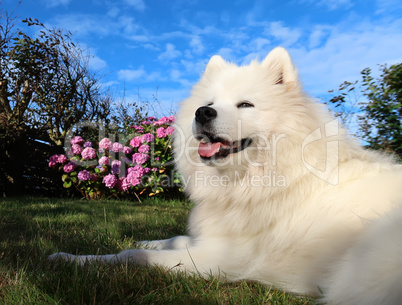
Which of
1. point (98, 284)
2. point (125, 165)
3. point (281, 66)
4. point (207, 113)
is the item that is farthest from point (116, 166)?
point (98, 284)

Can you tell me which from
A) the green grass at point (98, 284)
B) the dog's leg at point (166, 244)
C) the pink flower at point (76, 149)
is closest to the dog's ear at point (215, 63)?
the dog's leg at point (166, 244)

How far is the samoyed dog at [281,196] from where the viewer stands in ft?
5.02

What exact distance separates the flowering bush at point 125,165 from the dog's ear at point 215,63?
11.3 feet

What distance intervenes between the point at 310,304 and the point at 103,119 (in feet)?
27.9

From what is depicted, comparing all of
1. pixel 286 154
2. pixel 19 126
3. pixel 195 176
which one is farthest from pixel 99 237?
pixel 19 126

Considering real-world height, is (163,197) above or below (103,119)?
below

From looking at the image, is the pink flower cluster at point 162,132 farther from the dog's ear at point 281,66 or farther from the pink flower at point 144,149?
the dog's ear at point 281,66

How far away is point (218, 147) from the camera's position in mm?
2223

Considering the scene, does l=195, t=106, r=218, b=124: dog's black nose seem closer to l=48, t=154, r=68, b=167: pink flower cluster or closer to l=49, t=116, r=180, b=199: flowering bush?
l=49, t=116, r=180, b=199: flowering bush

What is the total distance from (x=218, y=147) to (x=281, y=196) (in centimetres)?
55

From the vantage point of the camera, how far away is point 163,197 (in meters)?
6.52

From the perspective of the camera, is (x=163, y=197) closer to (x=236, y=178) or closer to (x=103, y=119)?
(x=103, y=119)

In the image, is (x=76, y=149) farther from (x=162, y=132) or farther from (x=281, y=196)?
(x=281, y=196)

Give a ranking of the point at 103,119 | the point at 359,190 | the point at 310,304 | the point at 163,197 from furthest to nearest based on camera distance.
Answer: the point at 103,119, the point at 163,197, the point at 359,190, the point at 310,304
